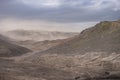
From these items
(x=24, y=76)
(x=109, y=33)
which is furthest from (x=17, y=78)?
(x=109, y=33)

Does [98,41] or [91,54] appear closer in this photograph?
[91,54]

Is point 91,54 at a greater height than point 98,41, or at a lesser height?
lesser

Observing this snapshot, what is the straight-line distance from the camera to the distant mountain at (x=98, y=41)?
65.6 meters

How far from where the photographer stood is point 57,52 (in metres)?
74.2

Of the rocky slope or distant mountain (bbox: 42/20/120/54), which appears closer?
the rocky slope

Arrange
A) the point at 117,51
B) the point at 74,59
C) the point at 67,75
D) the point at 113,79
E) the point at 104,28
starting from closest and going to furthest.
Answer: the point at 113,79 < the point at 67,75 < the point at 117,51 < the point at 74,59 < the point at 104,28

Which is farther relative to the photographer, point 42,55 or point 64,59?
point 42,55

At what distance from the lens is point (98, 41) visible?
70.1 meters

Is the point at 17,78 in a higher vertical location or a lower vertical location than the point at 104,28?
lower

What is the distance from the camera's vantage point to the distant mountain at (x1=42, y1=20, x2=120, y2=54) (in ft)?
215

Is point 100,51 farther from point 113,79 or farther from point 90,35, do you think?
point 113,79

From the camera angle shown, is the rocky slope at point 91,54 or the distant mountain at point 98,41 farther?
the distant mountain at point 98,41

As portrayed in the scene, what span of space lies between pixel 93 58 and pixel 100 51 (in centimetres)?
266

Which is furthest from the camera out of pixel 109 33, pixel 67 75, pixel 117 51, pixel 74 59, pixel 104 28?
pixel 104 28
